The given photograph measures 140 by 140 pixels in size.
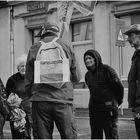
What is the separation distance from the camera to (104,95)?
561 centimetres

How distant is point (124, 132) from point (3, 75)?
11.0 metres

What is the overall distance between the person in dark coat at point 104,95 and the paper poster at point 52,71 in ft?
3.86

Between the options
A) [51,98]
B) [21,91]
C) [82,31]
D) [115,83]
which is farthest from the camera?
[82,31]

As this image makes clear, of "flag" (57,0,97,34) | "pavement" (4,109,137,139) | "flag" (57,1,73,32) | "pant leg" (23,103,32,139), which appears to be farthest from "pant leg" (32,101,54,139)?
"pavement" (4,109,137,139)

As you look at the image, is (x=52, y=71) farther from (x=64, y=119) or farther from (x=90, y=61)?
(x=90, y=61)

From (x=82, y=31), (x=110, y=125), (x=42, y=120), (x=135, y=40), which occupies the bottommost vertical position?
(x=110, y=125)

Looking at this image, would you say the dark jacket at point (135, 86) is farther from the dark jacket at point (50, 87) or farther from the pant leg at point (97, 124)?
the pant leg at point (97, 124)

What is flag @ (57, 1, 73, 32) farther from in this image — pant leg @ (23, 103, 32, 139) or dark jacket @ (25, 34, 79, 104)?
dark jacket @ (25, 34, 79, 104)

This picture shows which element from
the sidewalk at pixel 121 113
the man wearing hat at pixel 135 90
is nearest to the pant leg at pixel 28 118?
the man wearing hat at pixel 135 90

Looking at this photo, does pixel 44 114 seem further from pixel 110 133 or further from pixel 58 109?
pixel 110 133

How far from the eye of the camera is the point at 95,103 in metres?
5.68

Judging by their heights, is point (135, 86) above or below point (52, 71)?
below

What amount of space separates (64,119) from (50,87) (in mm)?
399

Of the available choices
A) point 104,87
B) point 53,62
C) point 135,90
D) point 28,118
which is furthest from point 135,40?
point 28,118
